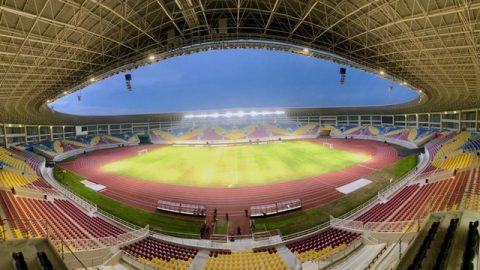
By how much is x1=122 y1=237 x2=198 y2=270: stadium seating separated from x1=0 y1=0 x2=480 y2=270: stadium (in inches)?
4.6

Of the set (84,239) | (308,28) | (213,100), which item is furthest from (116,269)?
(213,100)

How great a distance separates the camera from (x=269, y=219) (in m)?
16.5

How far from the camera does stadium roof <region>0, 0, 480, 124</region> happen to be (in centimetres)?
1129

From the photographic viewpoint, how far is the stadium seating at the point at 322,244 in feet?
36.8

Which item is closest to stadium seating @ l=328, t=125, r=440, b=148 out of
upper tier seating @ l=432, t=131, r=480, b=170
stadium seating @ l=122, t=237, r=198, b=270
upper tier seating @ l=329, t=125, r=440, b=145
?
upper tier seating @ l=329, t=125, r=440, b=145

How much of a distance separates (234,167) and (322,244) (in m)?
19.9

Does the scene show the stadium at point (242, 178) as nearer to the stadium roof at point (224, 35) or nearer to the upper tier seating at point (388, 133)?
the stadium roof at point (224, 35)

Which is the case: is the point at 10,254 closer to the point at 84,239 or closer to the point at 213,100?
the point at 84,239

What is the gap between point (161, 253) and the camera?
12.2m

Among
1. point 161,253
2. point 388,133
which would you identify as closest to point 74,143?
point 161,253

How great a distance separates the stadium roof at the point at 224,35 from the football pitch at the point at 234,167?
12099mm

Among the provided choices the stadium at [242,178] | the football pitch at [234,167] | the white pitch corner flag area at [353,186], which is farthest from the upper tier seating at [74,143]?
the white pitch corner flag area at [353,186]

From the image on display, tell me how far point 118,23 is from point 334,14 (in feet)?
42.2

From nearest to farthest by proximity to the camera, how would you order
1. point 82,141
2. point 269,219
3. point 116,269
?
point 116,269, point 269,219, point 82,141
